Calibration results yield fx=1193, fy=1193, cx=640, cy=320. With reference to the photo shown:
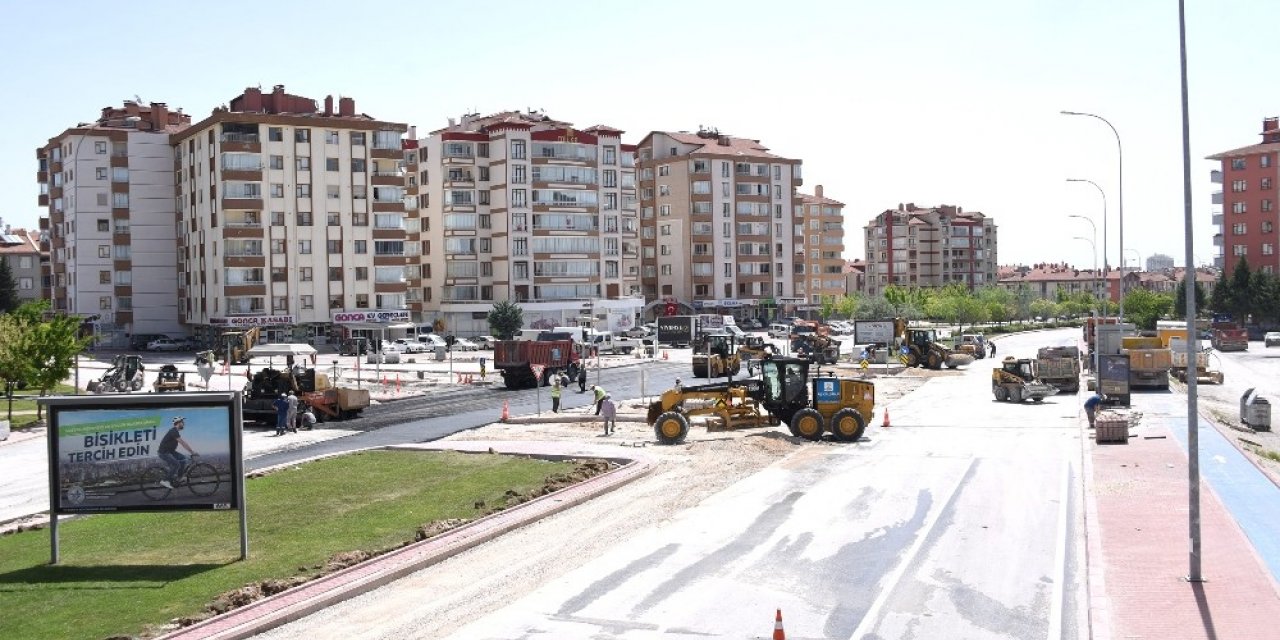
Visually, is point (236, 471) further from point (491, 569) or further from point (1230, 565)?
point (1230, 565)

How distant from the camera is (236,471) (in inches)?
768

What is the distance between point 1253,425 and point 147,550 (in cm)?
3654

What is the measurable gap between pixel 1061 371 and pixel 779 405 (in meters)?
21.1

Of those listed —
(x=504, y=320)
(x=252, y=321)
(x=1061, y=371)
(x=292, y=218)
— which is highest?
(x=292, y=218)

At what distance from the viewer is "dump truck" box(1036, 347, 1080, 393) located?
5150 cm

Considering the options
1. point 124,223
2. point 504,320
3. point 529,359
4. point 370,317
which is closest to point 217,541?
point 529,359

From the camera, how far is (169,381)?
2132 inches

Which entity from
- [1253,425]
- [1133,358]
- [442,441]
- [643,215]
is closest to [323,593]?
[442,441]

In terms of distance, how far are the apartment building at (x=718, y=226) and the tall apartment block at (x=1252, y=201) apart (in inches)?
1693

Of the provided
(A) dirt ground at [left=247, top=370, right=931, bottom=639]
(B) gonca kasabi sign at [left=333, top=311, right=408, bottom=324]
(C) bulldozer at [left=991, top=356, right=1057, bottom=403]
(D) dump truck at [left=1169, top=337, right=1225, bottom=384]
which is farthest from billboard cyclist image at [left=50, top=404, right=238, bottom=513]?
(B) gonca kasabi sign at [left=333, top=311, right=408, bottom=324]

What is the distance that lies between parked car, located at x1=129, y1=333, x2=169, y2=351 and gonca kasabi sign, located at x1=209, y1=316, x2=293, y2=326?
865 cm

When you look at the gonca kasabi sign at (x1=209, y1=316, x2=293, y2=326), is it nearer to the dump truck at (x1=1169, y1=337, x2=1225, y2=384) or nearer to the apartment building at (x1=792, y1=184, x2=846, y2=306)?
the dump truck at (x1=1169, y1=337, x2=1225, y2=384)

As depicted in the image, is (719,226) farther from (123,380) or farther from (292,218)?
(123,380)

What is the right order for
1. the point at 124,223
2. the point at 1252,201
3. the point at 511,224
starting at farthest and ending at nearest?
the point at 1252,201
the point at 511,224
the point at 124,223
